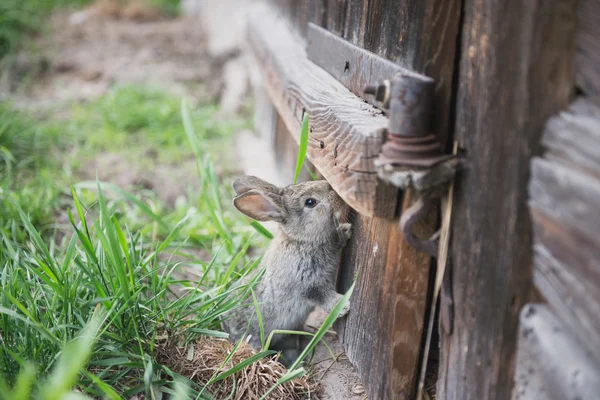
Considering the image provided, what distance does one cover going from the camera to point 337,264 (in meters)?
3.57

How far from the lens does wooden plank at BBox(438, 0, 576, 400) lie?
1.75 m

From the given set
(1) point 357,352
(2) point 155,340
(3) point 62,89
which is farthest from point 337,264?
(3) point 62,89

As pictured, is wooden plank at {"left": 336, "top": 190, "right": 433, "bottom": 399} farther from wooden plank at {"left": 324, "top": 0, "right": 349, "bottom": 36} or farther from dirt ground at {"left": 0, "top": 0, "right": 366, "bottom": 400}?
dirt ground at {"left": 0, "top": 0, "right": 366, "bottom": 400}

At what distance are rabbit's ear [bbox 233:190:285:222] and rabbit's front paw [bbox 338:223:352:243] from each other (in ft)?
1.11

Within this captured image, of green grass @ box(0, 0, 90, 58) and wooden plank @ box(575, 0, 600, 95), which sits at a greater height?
wooden plank @ box(575, 0, 600, 95)

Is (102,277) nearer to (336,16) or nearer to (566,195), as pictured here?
(336,16)

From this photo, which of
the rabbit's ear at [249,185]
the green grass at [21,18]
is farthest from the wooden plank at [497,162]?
the green grass at [21,18]

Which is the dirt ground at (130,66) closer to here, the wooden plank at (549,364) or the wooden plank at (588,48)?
the wooden plank at (549,364)

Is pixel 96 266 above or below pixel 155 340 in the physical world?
above

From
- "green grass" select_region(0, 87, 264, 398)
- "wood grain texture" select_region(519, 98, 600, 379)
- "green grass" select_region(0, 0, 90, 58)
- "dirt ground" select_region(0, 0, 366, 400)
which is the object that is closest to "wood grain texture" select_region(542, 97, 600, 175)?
"wood grain texture" select_region(519, 98, 600, 379)

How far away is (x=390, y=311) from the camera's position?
8.45 feet

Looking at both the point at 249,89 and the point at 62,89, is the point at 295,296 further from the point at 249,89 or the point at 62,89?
the point at 62,89

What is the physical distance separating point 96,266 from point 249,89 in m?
4.80

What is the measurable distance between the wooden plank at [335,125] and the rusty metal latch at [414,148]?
14 centimetres
